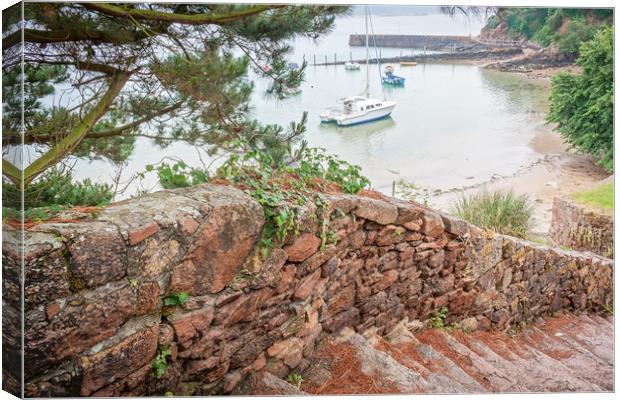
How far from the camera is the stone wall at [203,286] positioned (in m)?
2.13

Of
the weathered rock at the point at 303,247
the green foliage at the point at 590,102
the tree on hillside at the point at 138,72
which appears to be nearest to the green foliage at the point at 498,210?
the green foliage at the point at 590,102

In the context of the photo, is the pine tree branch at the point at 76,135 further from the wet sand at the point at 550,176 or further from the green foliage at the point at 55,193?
the wet sand at the point at 550,176

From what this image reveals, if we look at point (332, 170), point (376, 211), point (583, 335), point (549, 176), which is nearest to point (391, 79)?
point (332, 170)

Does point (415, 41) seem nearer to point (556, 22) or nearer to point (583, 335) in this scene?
point (556, 22)

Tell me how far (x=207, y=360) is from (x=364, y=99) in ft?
5.50

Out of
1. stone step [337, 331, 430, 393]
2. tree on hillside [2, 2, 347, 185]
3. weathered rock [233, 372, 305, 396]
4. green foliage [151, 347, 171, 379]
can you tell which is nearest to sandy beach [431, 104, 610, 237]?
stone step [337, 331, 430, 393]

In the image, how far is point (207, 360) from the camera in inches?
101

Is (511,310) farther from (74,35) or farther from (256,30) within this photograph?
(74,35)

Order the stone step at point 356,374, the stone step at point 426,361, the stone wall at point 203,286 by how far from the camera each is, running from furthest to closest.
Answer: the stone step at point 426,361
the stone step at point 356,374
the stone wall at point 203,286

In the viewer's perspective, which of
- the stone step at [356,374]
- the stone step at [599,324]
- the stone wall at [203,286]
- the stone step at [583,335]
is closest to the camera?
the stone wall at [203,286]

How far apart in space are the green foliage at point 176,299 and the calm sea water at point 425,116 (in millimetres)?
949

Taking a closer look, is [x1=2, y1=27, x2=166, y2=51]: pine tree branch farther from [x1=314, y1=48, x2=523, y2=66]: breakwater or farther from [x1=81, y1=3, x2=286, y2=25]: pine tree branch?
[x1=314, y1=48, x2=523, y2=66]: breakwater

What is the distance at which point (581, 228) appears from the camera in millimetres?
5082

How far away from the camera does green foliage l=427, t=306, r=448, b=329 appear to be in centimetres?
400
